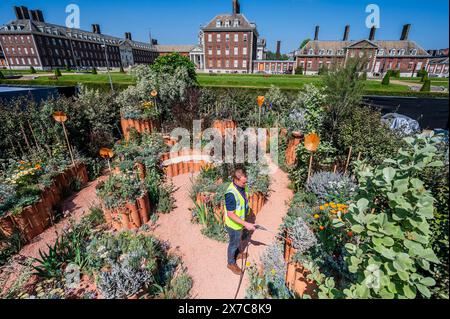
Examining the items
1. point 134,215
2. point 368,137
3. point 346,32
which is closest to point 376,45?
point 346,32

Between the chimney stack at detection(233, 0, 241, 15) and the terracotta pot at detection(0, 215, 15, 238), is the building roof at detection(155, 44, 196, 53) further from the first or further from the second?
the terracotta pot at detection(0, 215, 15, 238)

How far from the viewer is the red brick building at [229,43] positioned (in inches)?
1410

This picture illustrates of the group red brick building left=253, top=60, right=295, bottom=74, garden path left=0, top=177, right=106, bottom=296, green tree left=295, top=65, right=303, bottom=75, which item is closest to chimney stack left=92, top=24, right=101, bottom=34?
red brick building left=253, top=60, right=295, bottom=74

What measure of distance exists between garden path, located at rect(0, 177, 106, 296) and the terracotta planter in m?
0.88

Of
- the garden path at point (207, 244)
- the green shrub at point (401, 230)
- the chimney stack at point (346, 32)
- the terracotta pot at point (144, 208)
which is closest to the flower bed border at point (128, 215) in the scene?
the terracotta pot at point (144, 208)

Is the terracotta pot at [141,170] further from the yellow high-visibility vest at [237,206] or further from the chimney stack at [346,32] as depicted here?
the chimney stack at [346,32]

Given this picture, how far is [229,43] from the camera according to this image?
37438 mm

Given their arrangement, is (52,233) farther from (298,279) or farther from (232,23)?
(232,23)

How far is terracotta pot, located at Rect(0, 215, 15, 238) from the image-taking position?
10.3ft

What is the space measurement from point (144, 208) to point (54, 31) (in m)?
54.2

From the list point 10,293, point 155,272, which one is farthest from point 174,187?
point 10,293

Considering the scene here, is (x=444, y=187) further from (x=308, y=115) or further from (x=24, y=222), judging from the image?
(x=24, y=222)

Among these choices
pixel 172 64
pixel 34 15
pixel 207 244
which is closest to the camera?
pixel 207 244

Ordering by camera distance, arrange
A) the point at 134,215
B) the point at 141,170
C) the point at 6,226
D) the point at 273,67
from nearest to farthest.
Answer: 1. the point at 6,226
2. the point at 134,215
3. the point at 141,170
4. the point at 273,67
